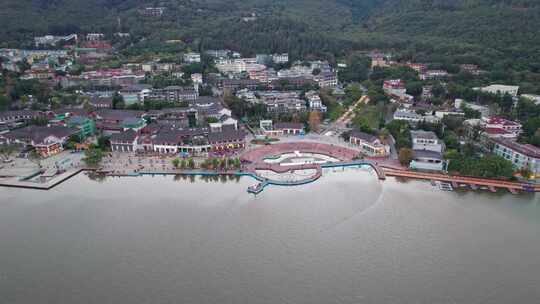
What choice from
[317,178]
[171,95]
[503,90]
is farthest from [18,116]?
[503,90]

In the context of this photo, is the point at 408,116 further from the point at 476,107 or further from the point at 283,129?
the point at 283,129

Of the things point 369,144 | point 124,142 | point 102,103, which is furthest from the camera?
point 102,103

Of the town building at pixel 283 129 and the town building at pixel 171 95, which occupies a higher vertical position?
the town building at pixel 171 95

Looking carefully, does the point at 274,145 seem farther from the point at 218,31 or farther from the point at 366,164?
the point at 218,31

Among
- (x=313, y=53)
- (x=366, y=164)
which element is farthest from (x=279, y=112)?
(x=313, y=53)

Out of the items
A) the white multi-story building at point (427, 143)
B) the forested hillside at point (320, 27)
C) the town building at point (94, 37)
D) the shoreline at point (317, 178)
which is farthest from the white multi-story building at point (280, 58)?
the shoreline at point (317, 178)

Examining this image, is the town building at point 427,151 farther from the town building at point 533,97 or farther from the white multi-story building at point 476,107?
the town building at point 533,97

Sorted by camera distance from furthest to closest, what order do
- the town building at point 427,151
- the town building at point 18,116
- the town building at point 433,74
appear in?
the town building at point 433,74
the town building at point 18,116
the town building at point 427,151

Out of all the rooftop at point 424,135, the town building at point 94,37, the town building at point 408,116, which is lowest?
the rooftop at point 424,135
